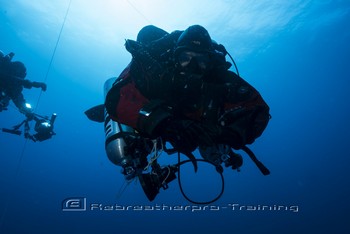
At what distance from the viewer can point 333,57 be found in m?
50.7

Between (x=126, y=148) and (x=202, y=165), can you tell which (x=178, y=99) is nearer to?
(x=126, y=148)

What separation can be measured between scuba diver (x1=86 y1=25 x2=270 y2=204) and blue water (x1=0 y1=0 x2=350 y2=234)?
10325 millimetres

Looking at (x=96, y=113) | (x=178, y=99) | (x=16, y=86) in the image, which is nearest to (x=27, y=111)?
(x=16, y=86)

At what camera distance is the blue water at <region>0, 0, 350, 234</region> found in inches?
1066

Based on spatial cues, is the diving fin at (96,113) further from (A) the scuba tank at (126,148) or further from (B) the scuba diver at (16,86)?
(B) the scuba diver at (16,86)

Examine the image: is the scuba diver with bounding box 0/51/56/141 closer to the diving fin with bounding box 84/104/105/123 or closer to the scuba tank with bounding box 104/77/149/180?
the diving fin with bounding box 84/104/105/123

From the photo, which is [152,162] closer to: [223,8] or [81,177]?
[223,8]

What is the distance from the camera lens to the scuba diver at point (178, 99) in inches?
99.7

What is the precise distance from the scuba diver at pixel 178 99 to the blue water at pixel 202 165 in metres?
10.3

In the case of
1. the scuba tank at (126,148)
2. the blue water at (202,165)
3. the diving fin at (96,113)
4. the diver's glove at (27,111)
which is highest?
the blue water at (202,165)

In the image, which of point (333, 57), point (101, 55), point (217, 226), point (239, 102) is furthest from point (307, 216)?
point (239, 102)

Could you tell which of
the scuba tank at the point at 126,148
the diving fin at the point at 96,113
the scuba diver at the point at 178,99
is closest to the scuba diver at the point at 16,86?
the diving fin at the point at 96,113

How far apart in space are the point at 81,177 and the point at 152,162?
239 ft

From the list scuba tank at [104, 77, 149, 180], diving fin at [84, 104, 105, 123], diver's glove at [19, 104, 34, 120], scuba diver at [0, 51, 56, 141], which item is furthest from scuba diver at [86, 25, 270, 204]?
diver's glove at [19, 104, 34, 120]
